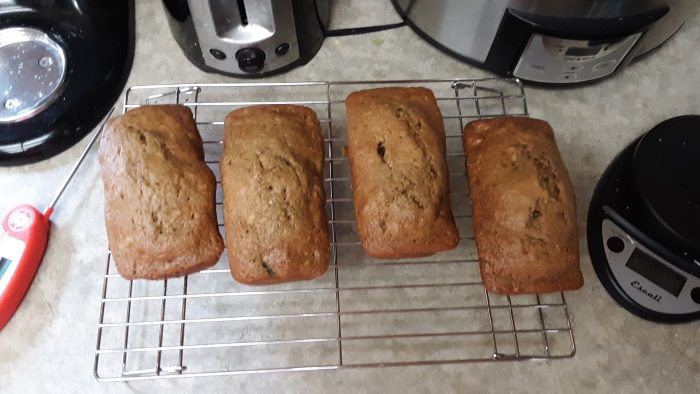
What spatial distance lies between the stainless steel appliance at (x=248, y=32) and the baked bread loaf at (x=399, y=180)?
7.7 inches

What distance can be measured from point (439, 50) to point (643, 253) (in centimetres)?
50

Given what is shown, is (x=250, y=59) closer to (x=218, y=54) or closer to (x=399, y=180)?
(x=218, y=54)

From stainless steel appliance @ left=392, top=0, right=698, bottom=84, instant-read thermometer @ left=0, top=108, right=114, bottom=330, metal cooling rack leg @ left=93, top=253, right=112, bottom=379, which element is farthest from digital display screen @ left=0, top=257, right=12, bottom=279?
stainless steel appliance @ left=392, top=0, right=698, bottom=84

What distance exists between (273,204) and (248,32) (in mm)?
299

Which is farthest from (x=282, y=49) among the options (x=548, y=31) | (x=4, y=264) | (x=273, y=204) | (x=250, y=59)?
(x=4, y=264)

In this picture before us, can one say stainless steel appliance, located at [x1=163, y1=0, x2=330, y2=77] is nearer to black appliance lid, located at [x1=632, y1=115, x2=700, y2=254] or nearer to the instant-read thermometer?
the instant-read thermometer

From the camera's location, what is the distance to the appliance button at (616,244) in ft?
2.74

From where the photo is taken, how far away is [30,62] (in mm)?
965

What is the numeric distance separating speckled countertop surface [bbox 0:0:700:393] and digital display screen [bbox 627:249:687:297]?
74mm

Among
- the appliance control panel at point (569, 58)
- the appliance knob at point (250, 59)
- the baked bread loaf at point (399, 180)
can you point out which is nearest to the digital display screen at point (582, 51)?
the appliance control panel at point (569, 58)

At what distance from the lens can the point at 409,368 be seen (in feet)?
2.70

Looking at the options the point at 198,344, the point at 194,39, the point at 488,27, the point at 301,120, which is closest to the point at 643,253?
the point at 488,27

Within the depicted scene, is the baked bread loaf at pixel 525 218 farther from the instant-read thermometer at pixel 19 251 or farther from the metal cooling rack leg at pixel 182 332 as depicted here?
the instant-read thermometer at pixel 19 251

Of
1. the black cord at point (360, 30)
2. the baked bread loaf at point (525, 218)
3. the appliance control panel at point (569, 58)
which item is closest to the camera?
the baked bread loaf at point (525, 218)
